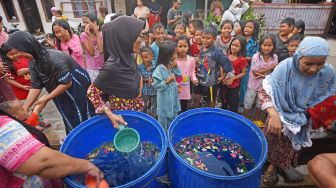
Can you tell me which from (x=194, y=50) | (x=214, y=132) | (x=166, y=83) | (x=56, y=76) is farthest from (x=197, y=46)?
(x=56, y=76)

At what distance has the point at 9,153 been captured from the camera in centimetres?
111

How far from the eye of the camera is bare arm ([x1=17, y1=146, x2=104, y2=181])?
116cm

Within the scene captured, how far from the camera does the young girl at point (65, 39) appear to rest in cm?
382

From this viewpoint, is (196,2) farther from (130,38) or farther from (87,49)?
(130,38)

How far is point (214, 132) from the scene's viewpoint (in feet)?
8.14

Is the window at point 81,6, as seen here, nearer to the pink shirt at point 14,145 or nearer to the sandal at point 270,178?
the sandal at point 270,178

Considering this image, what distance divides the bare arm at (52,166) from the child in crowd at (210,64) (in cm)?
259

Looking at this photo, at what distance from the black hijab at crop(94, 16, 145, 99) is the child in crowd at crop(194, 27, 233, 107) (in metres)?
1.62

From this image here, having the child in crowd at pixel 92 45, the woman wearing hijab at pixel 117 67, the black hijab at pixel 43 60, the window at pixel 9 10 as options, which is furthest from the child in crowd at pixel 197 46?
the window at pixel 9 10

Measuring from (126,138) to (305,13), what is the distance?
10187 mm

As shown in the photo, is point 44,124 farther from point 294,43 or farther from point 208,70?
point 294,43

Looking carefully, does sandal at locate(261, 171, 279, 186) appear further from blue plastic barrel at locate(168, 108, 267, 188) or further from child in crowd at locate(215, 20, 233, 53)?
child in crowd at locate(215, 20, 233, 53)

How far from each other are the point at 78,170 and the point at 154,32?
358 centimetres

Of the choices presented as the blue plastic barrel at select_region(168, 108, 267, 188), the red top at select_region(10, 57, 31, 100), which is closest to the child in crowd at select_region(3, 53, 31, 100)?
the red top at select_region(10, 57, 31, 100)
